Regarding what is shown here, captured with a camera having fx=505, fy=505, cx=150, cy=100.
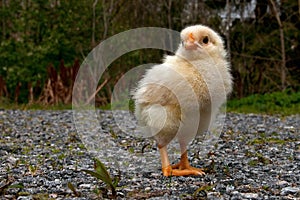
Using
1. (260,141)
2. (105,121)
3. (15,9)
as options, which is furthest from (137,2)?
(260,141)

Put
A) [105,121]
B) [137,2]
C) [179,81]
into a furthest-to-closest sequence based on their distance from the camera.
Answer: [137,2] → [105,121] → [179,81]

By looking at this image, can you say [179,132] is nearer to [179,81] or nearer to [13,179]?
[179,81]

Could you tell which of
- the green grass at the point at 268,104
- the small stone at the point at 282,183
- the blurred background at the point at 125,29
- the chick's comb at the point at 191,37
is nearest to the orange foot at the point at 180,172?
the small stone at the point at 282,183

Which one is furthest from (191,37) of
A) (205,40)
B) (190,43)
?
(205,40)

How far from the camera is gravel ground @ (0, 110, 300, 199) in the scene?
3.52 metres

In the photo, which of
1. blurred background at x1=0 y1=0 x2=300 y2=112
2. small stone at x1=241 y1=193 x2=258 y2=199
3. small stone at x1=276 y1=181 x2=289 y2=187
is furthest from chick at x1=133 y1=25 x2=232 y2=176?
blurred background at x1=0 y1=0 x2=300 y2=112

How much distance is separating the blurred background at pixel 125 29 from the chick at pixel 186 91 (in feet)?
29.3

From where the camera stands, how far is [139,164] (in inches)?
188

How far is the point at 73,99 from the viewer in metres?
11.9

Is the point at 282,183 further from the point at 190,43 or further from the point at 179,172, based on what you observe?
the point at 190,43

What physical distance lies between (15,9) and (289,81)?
8.09 meters

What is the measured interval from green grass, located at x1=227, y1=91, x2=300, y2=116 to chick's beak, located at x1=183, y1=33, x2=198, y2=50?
716 cm

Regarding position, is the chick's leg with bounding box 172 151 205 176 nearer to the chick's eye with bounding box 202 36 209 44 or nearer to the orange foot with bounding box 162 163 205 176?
the orange foot with bounding box 162 163 205 176

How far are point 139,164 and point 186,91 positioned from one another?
1.19 m
